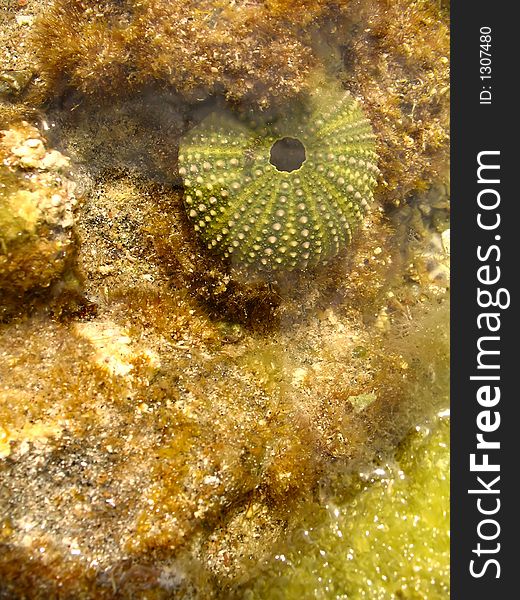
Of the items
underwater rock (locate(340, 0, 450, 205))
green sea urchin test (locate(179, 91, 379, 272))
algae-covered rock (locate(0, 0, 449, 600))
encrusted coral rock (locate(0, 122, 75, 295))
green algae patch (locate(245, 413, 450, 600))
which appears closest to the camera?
algae-covered rock (locate(0, 0, 449, 600))

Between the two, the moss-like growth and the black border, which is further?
the black border

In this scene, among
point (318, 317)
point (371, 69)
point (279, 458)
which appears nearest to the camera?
point (279, 458)

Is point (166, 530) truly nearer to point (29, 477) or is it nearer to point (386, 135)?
point (29, 477)

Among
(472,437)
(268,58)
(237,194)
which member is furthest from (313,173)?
(472,437)

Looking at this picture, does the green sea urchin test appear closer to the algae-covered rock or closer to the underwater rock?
the algae-covered rock

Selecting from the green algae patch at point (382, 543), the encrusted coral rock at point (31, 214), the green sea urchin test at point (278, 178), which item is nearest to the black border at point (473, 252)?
the green algae patch at point (382, 543)

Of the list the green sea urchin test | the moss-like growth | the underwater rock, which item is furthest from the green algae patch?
the moss-like growth
